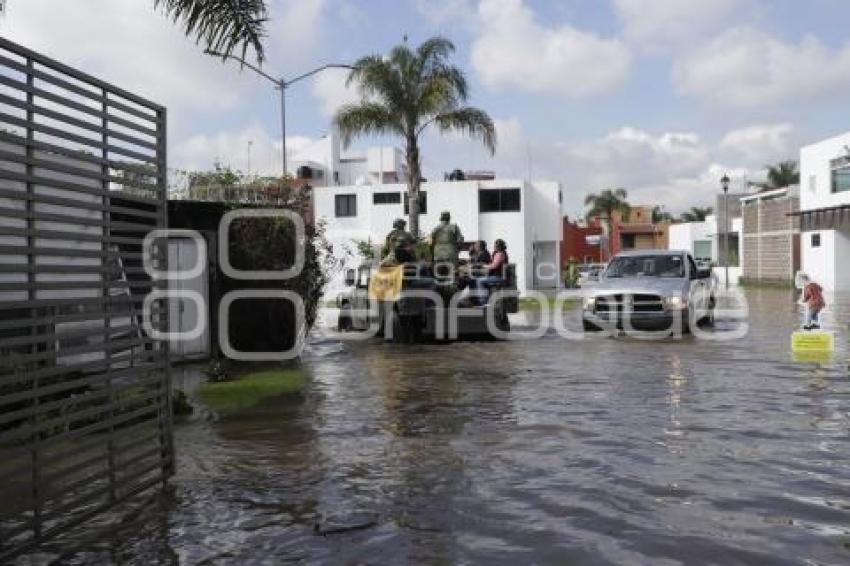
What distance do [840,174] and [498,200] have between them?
18315mm

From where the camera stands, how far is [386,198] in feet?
171

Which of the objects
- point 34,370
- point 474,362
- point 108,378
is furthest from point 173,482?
point 474,362

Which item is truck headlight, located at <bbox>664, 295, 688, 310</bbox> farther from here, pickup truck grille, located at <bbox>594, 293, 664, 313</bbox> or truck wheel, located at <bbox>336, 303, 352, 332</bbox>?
truck wheel, located at <bbox>336, 303, 352, 332</bbox>

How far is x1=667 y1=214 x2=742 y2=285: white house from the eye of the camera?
5975 cm

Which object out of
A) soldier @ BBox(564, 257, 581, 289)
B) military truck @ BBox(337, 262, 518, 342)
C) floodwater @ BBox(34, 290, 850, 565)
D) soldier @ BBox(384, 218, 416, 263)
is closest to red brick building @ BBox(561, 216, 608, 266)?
soldier @ BBox(564, 257, 581, 289)

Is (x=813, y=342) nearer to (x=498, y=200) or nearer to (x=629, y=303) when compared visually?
(x=629, y=303)

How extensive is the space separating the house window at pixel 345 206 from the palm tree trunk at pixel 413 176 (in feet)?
66.6

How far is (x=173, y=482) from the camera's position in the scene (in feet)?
23.3

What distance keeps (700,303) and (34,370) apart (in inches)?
692

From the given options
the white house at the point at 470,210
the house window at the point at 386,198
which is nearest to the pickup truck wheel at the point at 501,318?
the white house at the point at 470,210

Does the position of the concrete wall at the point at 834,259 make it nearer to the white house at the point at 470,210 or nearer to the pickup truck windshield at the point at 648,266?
the white house at the point at 470,210

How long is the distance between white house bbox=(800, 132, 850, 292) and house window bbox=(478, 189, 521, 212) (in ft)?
50.2

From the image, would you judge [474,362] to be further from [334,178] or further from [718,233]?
[334,178]

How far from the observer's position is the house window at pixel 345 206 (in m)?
52.6
